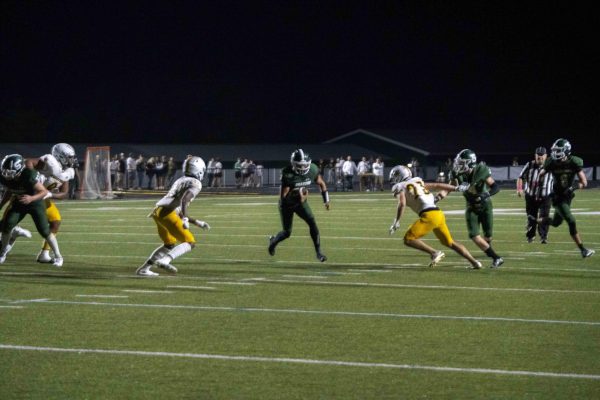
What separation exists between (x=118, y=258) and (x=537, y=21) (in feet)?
199

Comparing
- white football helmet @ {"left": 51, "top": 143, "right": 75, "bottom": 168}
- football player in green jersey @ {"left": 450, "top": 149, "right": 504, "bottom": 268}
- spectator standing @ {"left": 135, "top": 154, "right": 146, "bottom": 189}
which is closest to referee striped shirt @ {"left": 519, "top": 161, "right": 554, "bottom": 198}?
football player in green jersey @ {"left": 450, "top": 149, "right": 504, "bottom": 268}

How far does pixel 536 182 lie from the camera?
20.2m

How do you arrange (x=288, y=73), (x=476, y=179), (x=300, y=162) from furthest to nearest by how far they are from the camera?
(x=288, y=73), (x=300, y=162), (x=476, y=179)

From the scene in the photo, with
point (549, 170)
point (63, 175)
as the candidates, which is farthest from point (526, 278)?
point (63, 175)

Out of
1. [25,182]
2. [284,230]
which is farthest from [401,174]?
[25,182]

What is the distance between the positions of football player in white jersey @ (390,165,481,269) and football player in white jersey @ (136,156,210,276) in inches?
104

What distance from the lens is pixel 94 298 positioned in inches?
452

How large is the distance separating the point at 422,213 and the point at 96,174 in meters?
29.1

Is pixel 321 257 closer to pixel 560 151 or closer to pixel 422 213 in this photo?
pixel 422 213

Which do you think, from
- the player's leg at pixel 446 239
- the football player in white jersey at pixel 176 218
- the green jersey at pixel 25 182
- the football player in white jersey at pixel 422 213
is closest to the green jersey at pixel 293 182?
the football player in white jersey at pixel 422 213

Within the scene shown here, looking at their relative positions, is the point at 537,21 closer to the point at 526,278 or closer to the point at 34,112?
the point at 34,112

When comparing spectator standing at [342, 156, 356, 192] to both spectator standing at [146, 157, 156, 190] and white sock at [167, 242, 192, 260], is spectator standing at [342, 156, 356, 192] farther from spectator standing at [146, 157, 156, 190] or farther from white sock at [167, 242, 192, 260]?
white sock at [167, 242, 192, 260]

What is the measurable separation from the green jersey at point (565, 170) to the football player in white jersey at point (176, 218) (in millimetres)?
5913

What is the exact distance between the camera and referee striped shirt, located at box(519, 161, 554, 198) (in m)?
20.1
